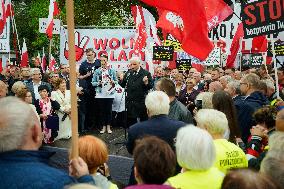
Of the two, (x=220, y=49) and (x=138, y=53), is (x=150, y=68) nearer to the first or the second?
(x=138, y=53)

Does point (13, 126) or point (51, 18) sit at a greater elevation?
point (51, 18)

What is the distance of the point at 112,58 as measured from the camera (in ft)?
61.9

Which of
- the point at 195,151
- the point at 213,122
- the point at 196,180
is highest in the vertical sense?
the point at 213,122

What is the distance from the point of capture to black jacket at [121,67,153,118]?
1275 centimetres

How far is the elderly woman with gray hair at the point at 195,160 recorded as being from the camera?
397 cm

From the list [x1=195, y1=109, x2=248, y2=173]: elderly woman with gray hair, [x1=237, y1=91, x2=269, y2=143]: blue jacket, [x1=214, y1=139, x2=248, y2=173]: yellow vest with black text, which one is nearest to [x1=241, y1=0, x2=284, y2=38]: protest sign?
[x1=237, y1=91, x2=269, y2=143]: blue jacket

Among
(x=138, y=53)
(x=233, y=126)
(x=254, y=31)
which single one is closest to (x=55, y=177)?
(x=233, y=126)

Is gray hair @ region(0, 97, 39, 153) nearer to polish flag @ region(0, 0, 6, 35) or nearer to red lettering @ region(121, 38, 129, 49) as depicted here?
polish flag @ region(0, 0, 6, 35)

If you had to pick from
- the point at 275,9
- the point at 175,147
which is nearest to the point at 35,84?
the point at 275,9

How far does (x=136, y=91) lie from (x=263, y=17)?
4874 millimetres

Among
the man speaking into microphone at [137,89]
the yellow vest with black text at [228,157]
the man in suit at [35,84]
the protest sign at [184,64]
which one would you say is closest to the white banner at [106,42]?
the protest sign at [184,64]

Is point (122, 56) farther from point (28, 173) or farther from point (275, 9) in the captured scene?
point (28, 173)

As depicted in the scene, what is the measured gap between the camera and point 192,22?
7.34 metres

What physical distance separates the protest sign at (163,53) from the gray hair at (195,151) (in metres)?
12.4
